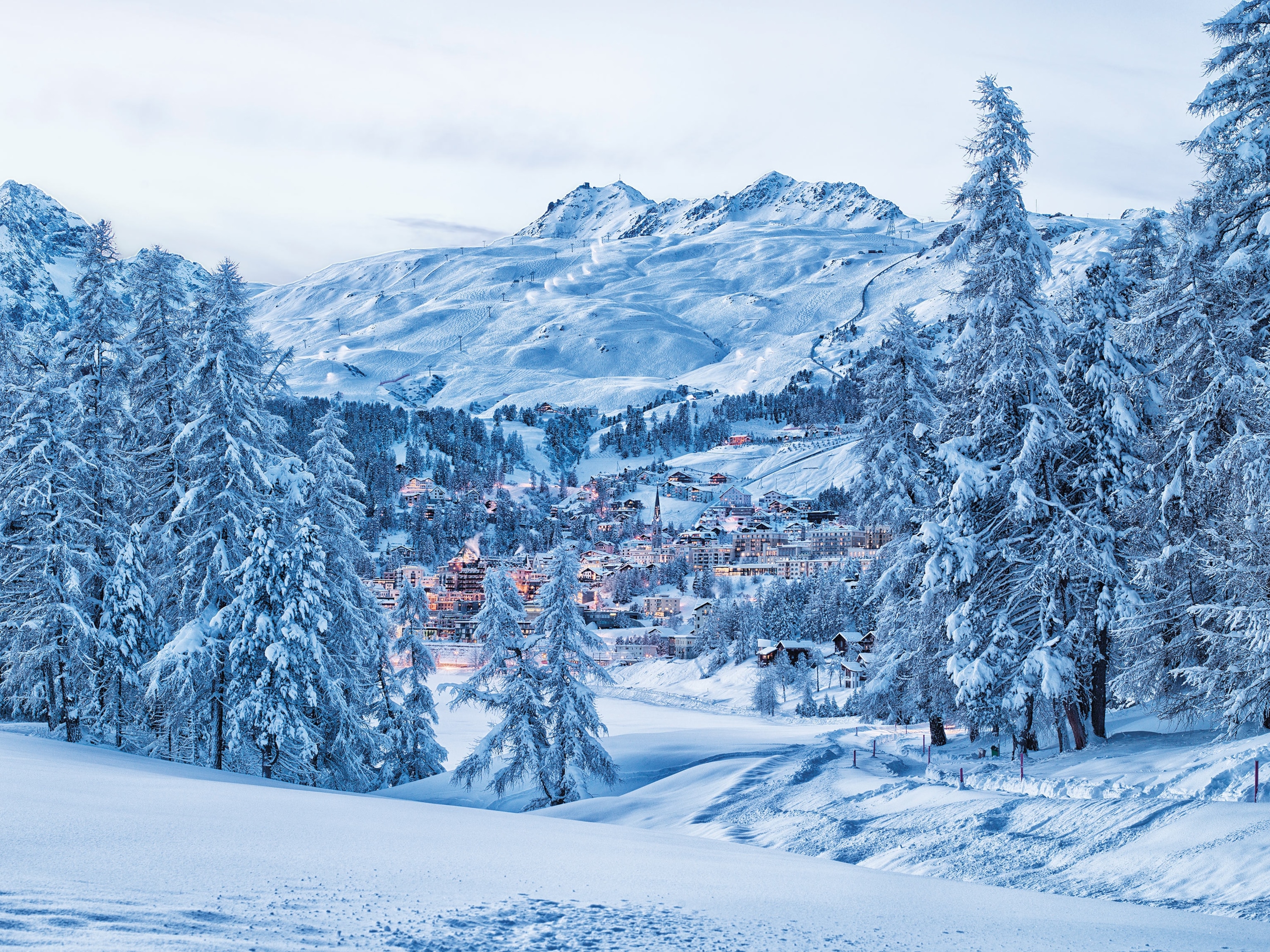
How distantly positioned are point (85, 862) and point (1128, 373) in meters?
21.8

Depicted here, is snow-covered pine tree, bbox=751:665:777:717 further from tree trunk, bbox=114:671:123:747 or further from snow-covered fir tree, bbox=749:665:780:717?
tree trunk, bbox=114:671:123:747

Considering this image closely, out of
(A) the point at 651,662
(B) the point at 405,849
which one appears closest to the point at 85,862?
(B) the point at 405,849

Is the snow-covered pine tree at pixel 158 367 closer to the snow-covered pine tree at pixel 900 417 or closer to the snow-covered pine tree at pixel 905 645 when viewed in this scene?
the snow-covered pine tree at pixel 900 417

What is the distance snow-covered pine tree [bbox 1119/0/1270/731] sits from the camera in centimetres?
1750

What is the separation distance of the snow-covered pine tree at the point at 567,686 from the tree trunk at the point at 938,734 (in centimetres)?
1071

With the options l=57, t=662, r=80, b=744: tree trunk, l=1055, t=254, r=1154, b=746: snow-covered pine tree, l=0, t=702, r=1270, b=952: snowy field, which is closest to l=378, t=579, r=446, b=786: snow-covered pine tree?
l=57, t=662, r=80, b=744: tree trunk

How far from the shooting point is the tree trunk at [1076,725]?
21172mm

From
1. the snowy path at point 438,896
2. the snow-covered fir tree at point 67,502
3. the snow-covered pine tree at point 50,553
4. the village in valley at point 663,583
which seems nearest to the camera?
the snowy path at point 438,896

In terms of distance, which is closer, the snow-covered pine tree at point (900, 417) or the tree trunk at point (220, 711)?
the tree trunk at point (220, 711)

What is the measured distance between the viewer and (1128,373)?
2067 centimetres

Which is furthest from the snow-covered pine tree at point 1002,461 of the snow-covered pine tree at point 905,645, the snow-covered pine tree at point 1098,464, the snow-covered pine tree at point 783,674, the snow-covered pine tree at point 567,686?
the snow-covered pine tree at point 783,674

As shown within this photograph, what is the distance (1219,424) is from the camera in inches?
820

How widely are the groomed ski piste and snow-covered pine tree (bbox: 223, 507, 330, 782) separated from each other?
247 centimetres

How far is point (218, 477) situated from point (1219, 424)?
86.2 ft
